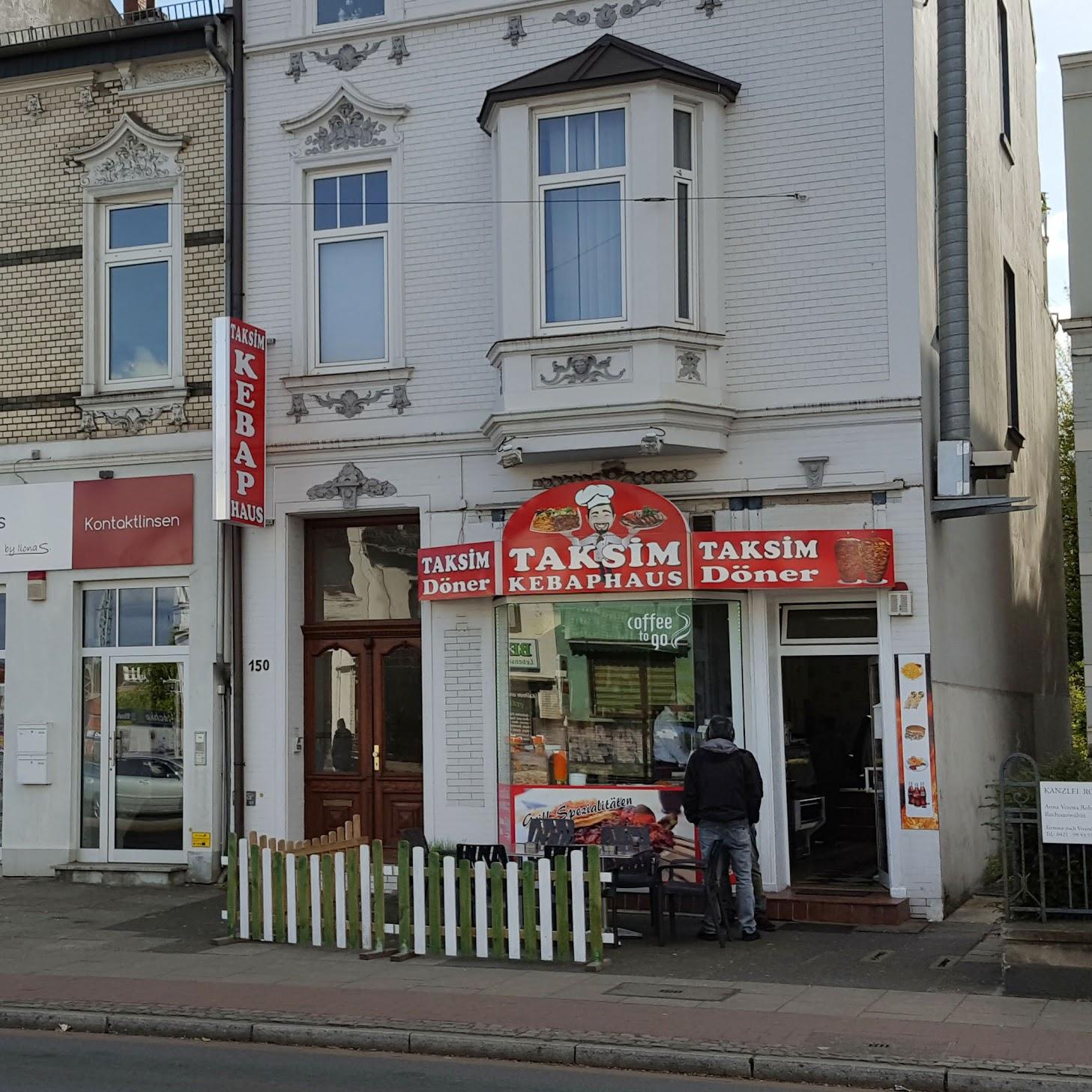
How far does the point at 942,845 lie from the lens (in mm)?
13336

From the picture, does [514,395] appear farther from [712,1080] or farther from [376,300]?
[712,1080]

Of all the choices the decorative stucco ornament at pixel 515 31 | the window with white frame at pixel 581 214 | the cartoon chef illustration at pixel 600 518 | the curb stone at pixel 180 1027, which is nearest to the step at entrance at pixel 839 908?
the cartoon chef illustration at pixel 600 518

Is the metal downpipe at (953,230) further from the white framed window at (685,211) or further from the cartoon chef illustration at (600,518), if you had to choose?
the cartoon chef illustration at (600,518)

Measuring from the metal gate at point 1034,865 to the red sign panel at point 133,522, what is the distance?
9.01m

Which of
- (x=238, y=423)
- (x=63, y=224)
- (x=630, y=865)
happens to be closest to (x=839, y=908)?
(x=630, y=865)

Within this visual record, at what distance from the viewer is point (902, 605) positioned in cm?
1345

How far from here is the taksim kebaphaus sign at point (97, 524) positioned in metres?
16.1

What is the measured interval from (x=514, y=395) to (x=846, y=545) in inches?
132

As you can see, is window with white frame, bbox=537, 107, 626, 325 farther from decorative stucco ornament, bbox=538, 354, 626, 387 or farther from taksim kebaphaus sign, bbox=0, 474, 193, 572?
taksim kebaphaus sign, bbox=0, 474, 193, 572

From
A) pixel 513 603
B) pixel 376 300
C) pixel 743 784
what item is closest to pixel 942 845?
pixel 743 784

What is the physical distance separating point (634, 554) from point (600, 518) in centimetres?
48

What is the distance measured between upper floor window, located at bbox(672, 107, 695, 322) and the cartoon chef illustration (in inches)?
70.9

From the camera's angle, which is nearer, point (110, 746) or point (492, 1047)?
point (492, 1047)

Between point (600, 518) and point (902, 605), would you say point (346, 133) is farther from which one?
point (902, 605)
